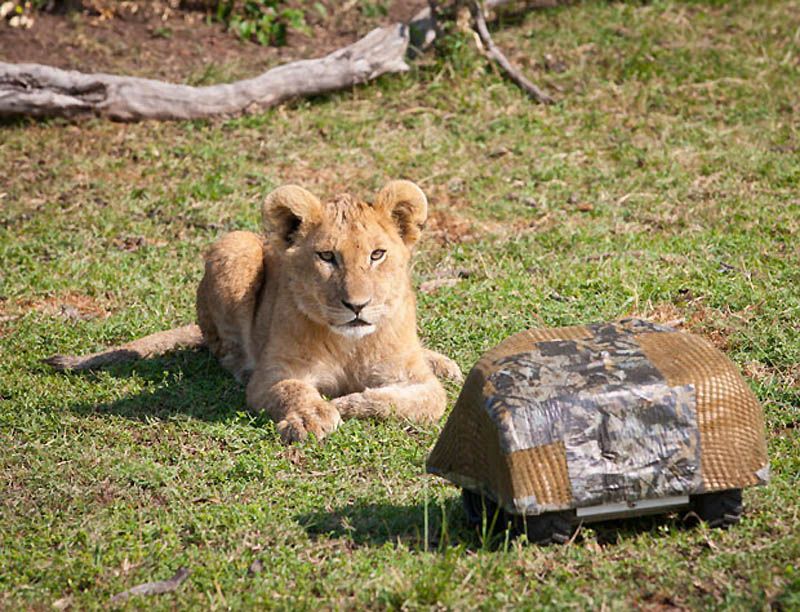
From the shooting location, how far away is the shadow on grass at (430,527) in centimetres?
454

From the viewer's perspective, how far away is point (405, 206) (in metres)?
6.22

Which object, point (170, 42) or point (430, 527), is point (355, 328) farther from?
point (170, 42)

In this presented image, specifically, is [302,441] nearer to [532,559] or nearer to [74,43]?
[532,559]

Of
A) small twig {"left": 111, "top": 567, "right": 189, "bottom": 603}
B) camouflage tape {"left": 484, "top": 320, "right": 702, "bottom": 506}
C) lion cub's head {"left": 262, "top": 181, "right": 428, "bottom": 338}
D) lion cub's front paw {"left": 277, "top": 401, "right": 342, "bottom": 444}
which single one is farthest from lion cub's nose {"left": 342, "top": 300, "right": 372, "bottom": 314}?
small twig {"left": 111, "top": 567, "right": 189, "bottom": 603}

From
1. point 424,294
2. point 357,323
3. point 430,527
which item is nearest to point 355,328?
point 357,323

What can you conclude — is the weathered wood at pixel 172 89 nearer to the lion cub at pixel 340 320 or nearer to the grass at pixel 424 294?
the grass at pixel 424 294

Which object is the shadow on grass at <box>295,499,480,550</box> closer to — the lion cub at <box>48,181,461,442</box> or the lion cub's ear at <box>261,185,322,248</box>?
the lion cub at <box>48,181,461,442</box>

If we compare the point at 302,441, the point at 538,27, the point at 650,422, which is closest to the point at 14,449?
the point at 302,441

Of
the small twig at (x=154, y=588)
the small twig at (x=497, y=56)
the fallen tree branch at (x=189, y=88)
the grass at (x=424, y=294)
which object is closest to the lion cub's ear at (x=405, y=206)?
the grass at (x=424, y=294)

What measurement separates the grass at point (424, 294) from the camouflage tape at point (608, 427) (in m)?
0.35

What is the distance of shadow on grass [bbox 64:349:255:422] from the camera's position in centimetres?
635

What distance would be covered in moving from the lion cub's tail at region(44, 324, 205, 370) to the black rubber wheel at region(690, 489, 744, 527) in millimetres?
3798

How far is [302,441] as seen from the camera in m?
5.68

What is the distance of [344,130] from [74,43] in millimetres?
3280
